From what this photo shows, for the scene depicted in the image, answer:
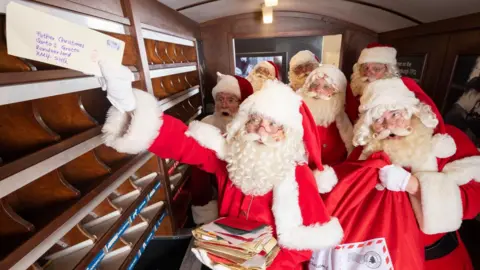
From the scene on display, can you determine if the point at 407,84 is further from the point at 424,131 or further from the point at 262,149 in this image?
the point at 262,149

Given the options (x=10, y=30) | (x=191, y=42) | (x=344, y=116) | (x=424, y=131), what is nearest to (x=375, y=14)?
(x=344, y=116)

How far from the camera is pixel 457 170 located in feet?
4.13

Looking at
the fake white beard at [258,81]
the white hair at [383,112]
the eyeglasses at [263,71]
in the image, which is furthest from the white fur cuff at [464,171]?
the eyeglasses at [263,71]

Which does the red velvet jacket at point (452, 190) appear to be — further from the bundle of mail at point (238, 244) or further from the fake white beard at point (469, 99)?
the bundle of mail at point (238, 244)

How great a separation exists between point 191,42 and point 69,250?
84.7 inches

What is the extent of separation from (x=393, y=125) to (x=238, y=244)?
3.57 ft

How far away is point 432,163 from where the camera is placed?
131 cm

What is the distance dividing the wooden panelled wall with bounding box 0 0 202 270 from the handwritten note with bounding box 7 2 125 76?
0.09 feet

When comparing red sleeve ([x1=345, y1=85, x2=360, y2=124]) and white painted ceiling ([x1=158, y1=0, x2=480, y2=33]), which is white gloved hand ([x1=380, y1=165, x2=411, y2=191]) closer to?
red sleeve ([x1=345, y1=85, x2=360, y2=124])

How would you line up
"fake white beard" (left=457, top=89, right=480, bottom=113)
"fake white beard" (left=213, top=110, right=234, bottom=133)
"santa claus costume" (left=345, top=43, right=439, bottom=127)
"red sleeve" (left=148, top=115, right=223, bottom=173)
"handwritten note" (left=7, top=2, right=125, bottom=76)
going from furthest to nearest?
"santa claus costume" (left=345, top=43, right=439, bottom=127) → "fake white beard" (left=213, top=110, right=234, bottom=133) → "fake white beard" (left=457, top=89, right=480, bottom=113) → "red sleeve" (left=148, top=115, right=223, bottom=173) → "handwritten note" (left=7, top=2, right=125, bottom=76)

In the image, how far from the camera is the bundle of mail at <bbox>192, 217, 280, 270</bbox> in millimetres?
988

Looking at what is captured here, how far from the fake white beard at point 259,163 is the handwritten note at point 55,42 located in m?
0.71

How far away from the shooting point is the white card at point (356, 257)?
130cm

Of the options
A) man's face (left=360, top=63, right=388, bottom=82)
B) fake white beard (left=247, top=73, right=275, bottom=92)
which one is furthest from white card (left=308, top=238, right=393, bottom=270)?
fake white beard (left=247, top=73, right=275, bottom=92)
